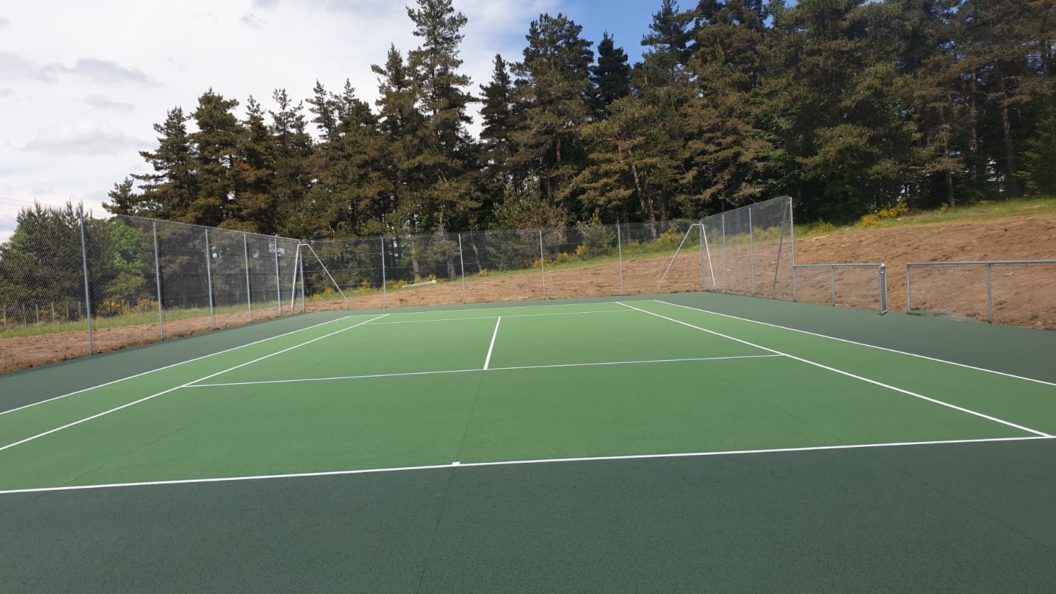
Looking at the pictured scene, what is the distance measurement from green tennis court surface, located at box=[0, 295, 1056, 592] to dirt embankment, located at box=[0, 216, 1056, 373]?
4066 millimetres

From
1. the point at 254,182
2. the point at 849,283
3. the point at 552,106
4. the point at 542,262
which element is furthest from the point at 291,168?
the point at 849,283

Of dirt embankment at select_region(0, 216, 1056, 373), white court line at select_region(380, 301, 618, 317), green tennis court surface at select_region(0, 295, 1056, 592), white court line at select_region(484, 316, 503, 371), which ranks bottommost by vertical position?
green tennis court surface at select_region(0, 295, 1056, 592)

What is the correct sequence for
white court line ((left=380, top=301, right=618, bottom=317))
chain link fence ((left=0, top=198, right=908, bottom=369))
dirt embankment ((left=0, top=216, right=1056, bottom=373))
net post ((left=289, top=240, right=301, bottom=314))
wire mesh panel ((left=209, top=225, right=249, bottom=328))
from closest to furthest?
chain link fence ((left=0, top=198, right=908, bottom=369))
dirt embankment ((left=0, top=216, right=1056, bottom=373))
wire mesh panel ((left=209, top=225, right=249, bottom=328))
white court line ((left=380, top=301, right=618, bottom=317))
net post ((left=289, top=240, right=301, bottom=314))

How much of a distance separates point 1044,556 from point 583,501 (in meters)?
2.25

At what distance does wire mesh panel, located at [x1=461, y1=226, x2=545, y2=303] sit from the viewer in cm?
2750

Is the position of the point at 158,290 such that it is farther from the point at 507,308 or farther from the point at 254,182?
the point at 254,182

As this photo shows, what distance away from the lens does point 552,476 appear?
4.38 meters

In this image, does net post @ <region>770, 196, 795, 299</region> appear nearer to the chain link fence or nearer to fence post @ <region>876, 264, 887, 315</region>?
the chain link fence

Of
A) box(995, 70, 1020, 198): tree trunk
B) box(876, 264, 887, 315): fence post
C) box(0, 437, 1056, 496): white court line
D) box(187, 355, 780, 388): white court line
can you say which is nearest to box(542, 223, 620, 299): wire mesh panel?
box(876, 264, 887, 315): fence post

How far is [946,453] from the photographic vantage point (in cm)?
456

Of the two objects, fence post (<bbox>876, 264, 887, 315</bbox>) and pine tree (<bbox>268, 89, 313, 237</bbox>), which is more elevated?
pine tree (<bbox>268, 89, 313, 237</bbox>)

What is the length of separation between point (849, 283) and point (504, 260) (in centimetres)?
1405

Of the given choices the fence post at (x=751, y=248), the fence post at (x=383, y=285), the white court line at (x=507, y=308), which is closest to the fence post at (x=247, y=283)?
the white court line at (x=507, y=308)

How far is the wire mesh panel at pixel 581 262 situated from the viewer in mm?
27375
